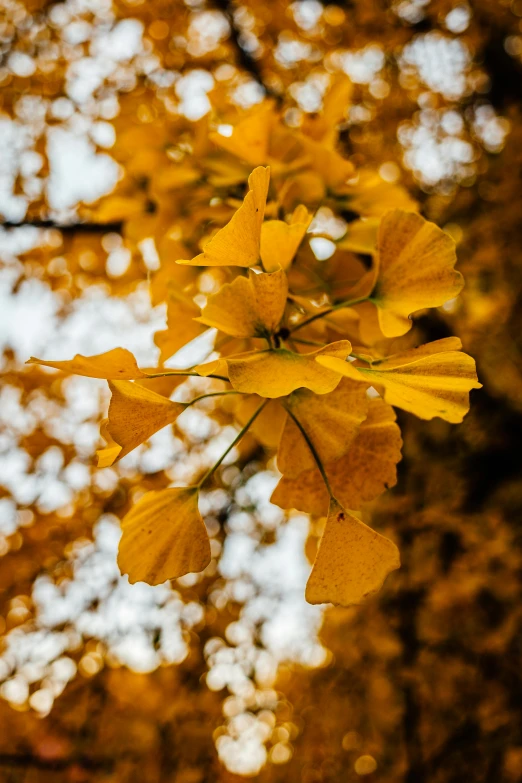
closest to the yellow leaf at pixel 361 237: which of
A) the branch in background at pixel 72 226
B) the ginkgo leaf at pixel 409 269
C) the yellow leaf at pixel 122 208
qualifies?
the ginkgo leaf at pixel 409 269

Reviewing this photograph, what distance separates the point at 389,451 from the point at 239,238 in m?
0.27

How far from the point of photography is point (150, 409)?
1.89 ft

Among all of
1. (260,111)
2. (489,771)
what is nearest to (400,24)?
(260,111)

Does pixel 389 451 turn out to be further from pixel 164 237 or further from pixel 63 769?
pixel 63 769

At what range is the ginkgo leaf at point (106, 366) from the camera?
0.55m

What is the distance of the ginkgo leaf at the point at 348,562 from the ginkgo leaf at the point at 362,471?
0.04 metres

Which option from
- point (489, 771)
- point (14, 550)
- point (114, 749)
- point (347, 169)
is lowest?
point (489, 771)

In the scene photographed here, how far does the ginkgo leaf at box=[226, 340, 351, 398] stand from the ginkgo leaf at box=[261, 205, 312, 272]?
0.11m

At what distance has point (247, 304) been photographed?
1.90 feet

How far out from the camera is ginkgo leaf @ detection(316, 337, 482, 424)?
0.51m

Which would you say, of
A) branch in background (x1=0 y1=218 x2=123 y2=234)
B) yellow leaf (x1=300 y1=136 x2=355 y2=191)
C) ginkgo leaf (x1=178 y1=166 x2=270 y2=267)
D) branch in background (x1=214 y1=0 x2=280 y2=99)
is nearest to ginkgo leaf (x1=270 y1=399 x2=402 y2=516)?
ginkgo leaf (x1=178 y1=166 x2=270 y2=267)

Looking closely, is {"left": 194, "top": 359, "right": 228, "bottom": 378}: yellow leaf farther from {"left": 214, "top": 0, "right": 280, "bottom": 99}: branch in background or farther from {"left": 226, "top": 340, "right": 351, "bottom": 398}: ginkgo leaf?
{"left": 214, "top": 0, "right": 280, "bottom": 99}: branch in background

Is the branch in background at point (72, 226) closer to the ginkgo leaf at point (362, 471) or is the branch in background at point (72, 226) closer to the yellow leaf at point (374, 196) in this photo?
the yellow leaf at point (374, 196)

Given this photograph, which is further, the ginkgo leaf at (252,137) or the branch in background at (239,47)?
the branch in background at (239,47)
